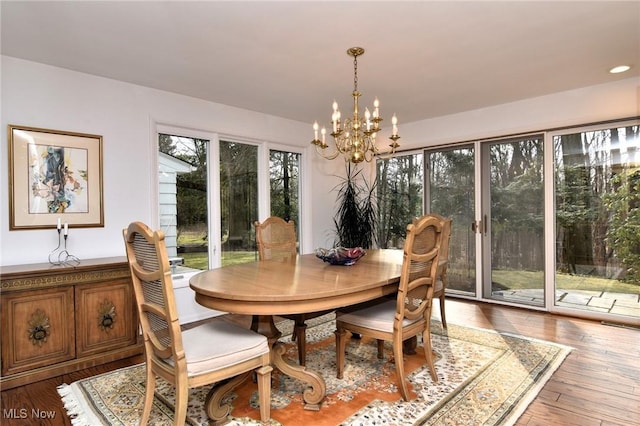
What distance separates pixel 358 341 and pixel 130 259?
82.7 inches

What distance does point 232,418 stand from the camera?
1.98 m

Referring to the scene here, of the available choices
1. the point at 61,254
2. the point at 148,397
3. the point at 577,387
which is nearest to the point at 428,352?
→ the point at 577,387

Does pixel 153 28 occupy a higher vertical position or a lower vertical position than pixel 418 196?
higher

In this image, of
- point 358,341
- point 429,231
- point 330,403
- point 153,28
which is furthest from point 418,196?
point 153,28

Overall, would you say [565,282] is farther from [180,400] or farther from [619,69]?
[180,400]

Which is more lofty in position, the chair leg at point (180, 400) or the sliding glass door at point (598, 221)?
the sliding glass door at point (598, 221)

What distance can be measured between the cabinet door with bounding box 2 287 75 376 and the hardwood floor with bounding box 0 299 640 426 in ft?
0.54

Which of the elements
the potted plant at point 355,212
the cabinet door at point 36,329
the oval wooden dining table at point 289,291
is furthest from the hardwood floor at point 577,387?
the potted plant at point 355,212

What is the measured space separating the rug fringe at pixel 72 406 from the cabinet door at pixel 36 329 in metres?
0.28

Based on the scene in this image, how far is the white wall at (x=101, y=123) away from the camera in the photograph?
9.12 ft

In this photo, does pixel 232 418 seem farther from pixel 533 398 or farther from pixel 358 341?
pixel 533 398

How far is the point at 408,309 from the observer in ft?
7.21

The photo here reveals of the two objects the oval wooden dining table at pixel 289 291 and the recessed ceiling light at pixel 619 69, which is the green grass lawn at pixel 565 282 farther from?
the oval wooden dining table at pixel 289 291

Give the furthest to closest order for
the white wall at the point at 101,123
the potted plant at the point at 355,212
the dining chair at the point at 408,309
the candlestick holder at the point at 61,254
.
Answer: the potted plant at the point at 355,212
the candlestick holder at the point at 61,254
the white wall at the point at 101,123
the dining chair at the point at 408,309
